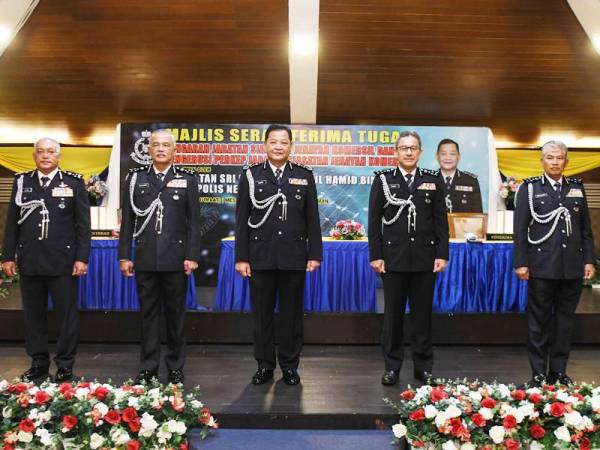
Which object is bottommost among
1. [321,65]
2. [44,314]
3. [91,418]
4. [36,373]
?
[36,373]

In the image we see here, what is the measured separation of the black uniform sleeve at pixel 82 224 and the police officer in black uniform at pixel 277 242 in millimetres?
936

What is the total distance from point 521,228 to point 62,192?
8.96 feet

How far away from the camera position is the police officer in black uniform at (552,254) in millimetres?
2947

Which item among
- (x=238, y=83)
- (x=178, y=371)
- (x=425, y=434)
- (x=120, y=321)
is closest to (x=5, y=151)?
(x=238, y=83)

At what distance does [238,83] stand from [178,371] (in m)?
4.40

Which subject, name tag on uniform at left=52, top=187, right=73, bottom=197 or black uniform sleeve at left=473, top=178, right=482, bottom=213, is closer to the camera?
name tag on uniform at left=52, top=187, right=73, bottom=197

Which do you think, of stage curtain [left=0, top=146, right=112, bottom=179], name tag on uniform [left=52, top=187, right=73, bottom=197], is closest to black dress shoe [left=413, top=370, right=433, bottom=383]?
name tag on uniform [left=52, top=187, right=73, bottom=197]

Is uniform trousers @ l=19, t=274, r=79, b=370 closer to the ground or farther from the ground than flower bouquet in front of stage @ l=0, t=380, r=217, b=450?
farther from the ground

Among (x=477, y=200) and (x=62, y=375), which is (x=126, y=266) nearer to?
(x=62, y=375)

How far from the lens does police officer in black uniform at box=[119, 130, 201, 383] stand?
2916 mm

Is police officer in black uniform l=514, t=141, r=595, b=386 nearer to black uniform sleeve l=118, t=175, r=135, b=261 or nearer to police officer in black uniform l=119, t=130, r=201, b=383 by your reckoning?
police officer in black uniform l=119, t=130, r=201, b=383

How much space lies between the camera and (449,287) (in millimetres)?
4297

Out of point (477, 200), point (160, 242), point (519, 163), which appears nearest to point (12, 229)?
point (160, 242)

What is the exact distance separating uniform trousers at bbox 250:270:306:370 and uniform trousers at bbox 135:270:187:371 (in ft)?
1.40
